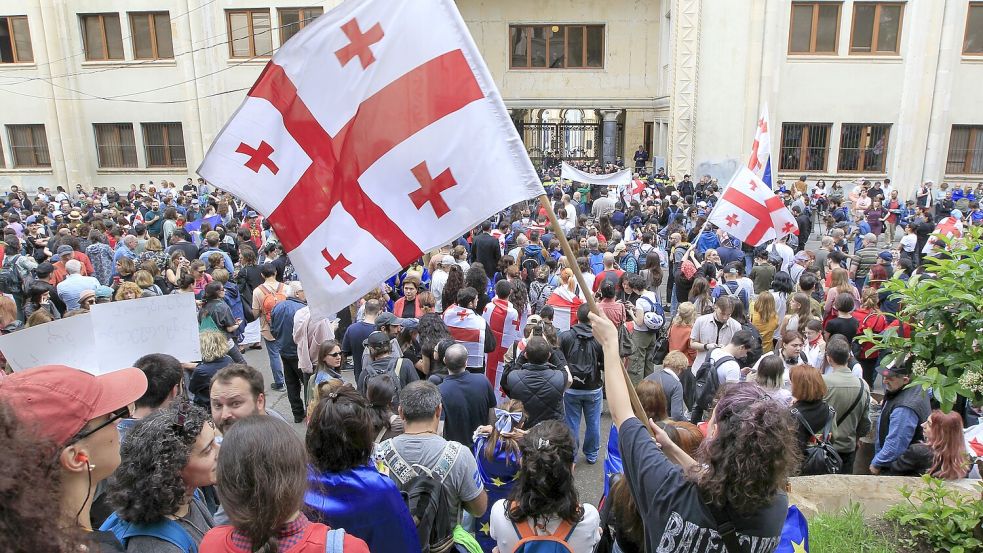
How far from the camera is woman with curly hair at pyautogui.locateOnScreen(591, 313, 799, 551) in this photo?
2174 millimetres

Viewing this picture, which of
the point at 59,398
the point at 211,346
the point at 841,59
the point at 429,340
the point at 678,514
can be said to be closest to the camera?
the point at 59,398

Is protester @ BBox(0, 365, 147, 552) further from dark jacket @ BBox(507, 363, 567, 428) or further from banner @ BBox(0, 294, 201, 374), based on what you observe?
dark jacket @ BBox(507, 363, 567, 428)

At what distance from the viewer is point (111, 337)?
4.86 metres

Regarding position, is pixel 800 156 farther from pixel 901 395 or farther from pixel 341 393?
pixel 341 393

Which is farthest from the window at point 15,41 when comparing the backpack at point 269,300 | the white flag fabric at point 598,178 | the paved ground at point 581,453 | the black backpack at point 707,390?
the black backpack at point 707,390

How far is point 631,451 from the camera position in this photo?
95.2 inches

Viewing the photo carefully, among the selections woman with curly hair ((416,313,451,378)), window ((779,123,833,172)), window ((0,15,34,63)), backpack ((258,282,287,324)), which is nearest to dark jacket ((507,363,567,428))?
woman with curly hair ((416,313,451,378))

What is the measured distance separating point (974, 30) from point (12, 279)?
29781mm

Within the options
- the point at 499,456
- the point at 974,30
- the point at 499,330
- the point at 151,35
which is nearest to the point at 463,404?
the point at 499,456

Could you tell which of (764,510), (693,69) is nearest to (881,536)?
(764,510)

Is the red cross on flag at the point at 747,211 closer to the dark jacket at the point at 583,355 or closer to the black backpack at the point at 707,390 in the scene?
the black backpack at the point at 707,390

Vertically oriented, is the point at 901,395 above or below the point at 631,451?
below

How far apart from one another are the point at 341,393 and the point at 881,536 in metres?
3.37

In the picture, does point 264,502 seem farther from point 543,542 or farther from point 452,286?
point 452,286
